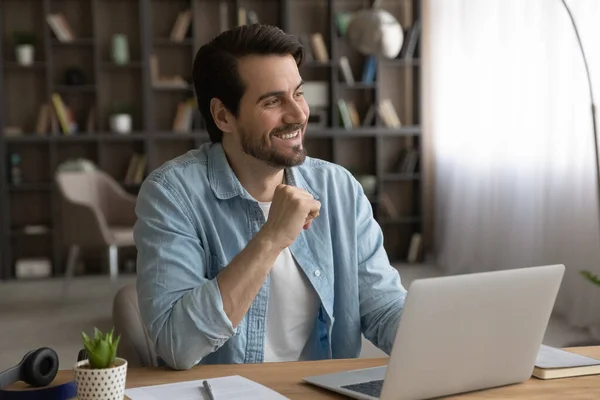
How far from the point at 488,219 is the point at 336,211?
4.30 meters

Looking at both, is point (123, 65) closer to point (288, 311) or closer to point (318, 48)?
point (318, 48)

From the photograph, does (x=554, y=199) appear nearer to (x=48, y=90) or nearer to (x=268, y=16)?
(x=268, y=16)

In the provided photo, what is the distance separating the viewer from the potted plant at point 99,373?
1.23 metres

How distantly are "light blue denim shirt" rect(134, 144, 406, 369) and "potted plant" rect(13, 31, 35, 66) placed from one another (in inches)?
198

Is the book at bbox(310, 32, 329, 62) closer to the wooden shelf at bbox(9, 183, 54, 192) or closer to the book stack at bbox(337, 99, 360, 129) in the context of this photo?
the book stack at bbox(337, 99, 360, 129)

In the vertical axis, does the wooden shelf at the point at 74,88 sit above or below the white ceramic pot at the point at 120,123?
above

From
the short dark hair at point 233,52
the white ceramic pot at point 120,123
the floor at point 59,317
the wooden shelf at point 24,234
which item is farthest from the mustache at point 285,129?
the wooden shelf at point 24,234

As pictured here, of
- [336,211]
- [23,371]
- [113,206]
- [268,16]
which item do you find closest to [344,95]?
[268,16]

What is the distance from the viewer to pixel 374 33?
Result: 5812 mm

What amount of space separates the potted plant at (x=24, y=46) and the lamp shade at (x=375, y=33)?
2448 millimetres

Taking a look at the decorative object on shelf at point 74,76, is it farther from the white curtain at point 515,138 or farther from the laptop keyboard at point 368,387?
the laptop keyboard at point 368,387

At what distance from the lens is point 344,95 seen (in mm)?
7188

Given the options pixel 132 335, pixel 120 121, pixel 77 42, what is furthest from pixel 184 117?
pixel 132 335

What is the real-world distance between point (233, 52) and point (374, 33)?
4.06m
